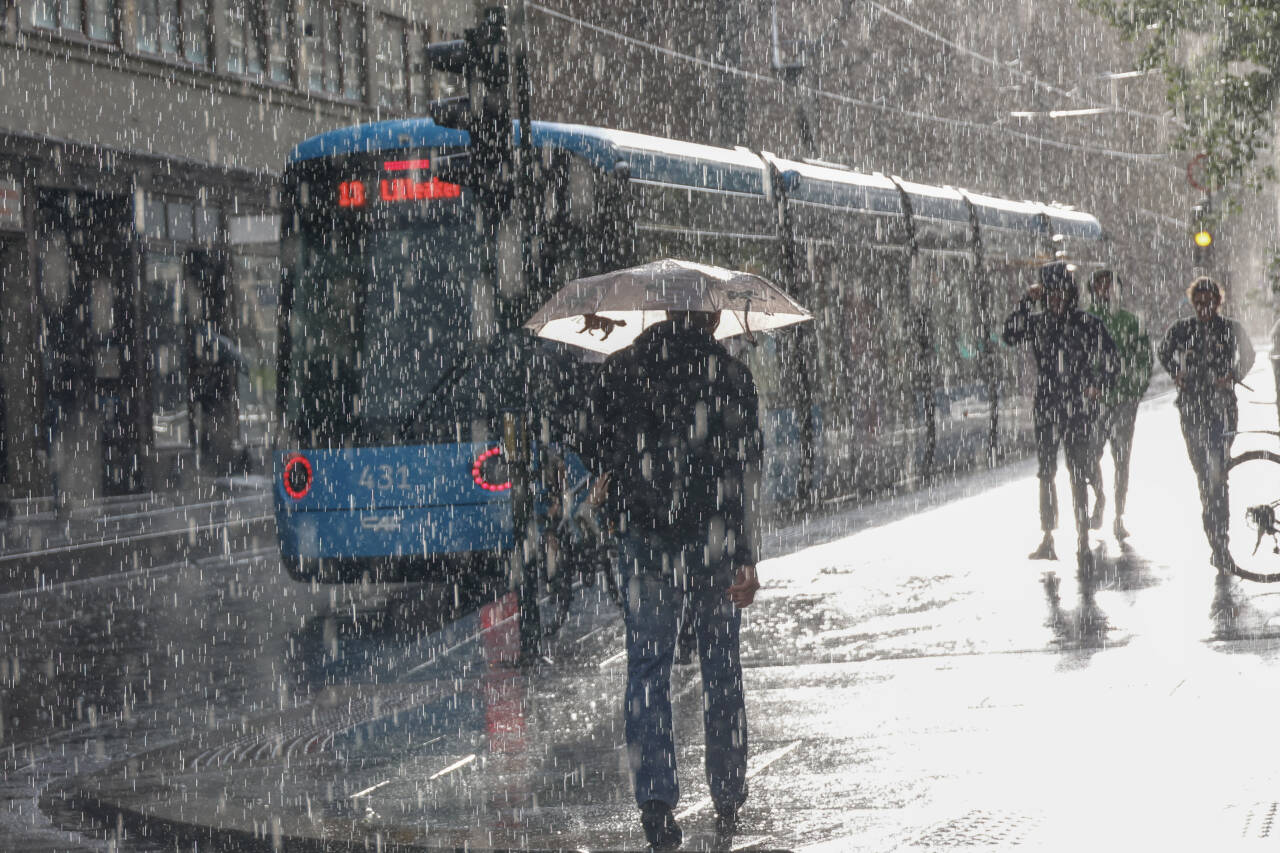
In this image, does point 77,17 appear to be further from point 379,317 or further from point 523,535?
point 523,535

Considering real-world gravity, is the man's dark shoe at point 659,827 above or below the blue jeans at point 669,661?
below

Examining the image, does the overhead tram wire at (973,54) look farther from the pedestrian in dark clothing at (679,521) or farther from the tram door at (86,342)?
the pedestrian in dark clothing at (679,521)

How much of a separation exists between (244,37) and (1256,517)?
20.8m

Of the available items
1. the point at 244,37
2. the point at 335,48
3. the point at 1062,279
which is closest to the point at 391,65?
the point at 335,48

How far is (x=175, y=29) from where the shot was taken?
26.7 meters

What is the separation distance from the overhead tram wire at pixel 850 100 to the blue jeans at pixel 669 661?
65.4 ft

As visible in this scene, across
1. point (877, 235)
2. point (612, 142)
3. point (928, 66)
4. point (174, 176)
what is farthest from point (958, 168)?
point (612, 142)

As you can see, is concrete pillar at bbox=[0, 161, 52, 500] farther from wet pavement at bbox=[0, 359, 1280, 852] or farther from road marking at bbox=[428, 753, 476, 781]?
road marking at bbox=[428, 753, 476, 781]

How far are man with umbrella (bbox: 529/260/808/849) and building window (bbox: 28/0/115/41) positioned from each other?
1967 centimetres

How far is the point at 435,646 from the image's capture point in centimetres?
1120

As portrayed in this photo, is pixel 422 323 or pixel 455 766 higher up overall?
pixel 422 323

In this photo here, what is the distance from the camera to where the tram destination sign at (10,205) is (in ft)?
75.6

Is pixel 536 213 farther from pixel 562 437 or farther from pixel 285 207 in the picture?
pixel 285 207

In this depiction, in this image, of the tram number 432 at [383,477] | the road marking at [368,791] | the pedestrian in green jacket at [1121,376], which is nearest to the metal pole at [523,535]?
the tram number 432 at [383,477]
